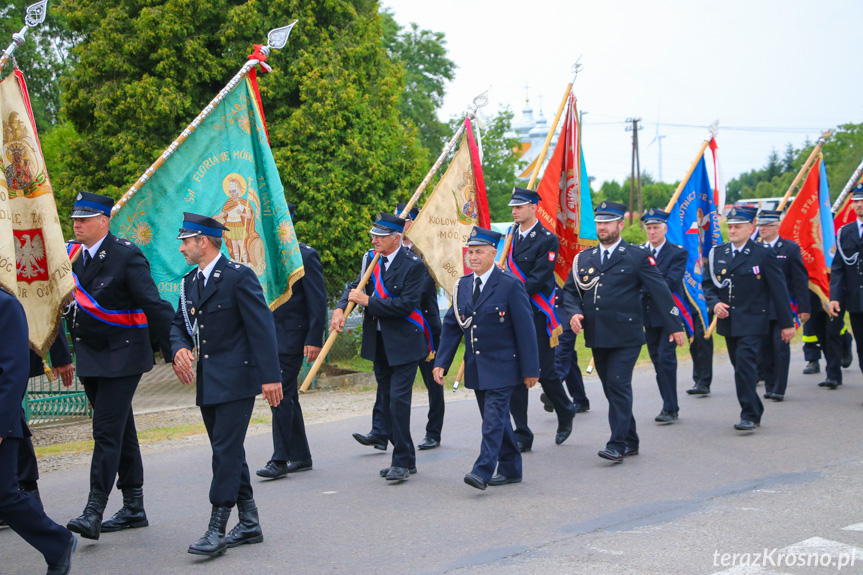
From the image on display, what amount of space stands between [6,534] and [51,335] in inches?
52.2

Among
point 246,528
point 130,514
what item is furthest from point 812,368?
point 130,514

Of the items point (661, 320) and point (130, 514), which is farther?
point (661, 320)

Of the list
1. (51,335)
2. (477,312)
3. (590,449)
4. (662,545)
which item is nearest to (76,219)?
(51,335)

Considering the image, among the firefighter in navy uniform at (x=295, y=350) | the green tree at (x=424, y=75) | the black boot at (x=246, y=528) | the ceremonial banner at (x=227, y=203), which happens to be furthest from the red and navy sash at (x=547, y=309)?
the green tree at (x=424, y=75)

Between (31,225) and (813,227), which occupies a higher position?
(813,227)

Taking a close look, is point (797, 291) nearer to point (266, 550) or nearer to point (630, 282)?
point (630, 282)

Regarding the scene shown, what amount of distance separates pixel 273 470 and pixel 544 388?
269cm

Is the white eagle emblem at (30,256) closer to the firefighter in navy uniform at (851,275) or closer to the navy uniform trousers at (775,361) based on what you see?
the navy uniform trousers at (775,361)

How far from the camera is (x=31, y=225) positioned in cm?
593

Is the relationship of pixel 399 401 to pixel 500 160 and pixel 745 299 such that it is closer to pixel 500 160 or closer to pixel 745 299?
pixel 745 299

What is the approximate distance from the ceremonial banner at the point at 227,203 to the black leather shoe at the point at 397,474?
1.62m

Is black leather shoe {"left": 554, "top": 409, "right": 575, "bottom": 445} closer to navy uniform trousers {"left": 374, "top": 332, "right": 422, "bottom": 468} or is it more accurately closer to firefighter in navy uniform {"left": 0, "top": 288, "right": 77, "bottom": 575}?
navy uniform trousers {"left": 374, "top": 332, "right": 422, "bottom": 468}

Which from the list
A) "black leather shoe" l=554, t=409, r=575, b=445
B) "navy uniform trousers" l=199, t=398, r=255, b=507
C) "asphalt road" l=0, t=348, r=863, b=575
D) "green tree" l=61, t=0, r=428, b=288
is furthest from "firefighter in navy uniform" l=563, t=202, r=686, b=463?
"green tree" l=61, t=0, r=428, b=288

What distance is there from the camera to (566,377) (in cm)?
995
